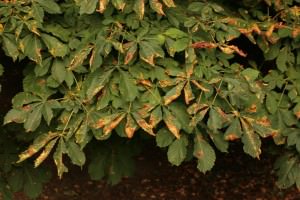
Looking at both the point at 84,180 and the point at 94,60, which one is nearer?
the point at 94,60

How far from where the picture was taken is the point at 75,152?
7.91ft

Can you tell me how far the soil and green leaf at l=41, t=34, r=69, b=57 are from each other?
2.55m

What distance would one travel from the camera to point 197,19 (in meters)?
2.54

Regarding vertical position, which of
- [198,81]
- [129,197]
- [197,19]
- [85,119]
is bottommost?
[129,197]

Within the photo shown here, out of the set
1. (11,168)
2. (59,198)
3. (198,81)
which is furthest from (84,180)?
(198,81)

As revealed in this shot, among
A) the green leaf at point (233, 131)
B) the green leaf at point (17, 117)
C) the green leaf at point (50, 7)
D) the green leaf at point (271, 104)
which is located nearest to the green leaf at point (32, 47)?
the green leaf at point (50, 7)

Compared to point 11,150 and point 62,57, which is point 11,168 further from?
point 62,57

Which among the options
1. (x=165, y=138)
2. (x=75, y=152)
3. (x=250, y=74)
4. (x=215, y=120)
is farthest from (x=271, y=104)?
(x=75, y=152)

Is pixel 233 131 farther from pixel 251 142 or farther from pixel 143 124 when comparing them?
pixel 143 124

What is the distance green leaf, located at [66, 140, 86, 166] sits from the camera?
241 centimetres

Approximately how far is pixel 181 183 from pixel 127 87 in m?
3.04

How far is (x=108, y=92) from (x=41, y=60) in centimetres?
38

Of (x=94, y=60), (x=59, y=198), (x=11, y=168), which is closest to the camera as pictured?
(x=94, y=60)

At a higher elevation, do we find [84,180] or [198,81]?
[198,81]
